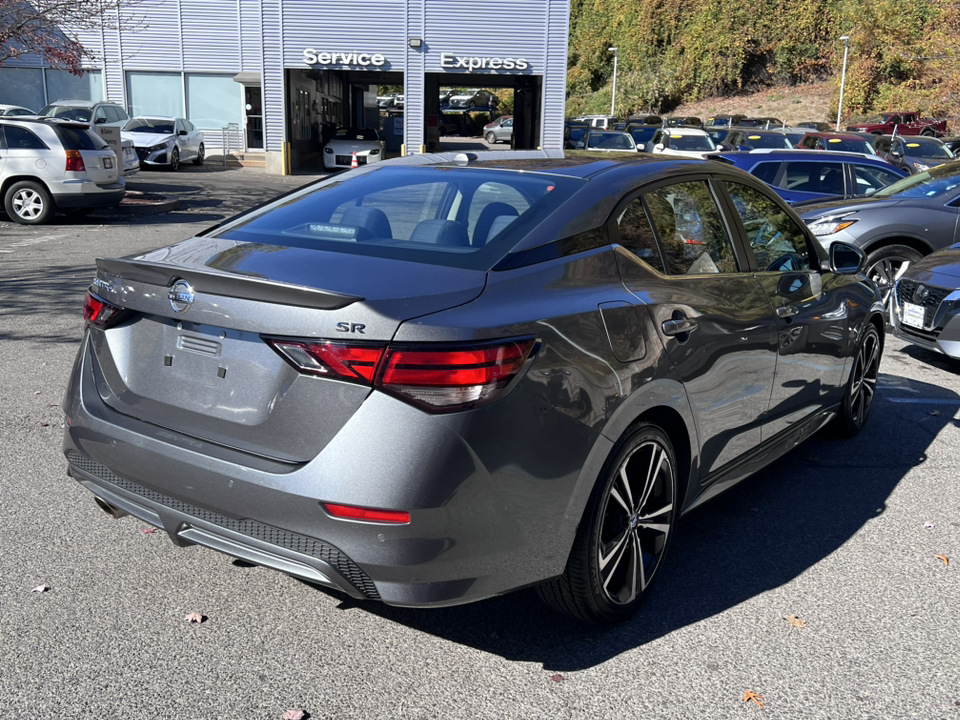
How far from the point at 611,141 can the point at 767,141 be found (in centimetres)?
492

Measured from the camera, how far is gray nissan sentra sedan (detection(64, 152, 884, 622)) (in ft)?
8.96

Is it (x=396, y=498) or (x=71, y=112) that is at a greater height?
(x=71, y=112)

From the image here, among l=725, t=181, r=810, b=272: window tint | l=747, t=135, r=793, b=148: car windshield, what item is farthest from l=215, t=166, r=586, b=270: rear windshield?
l=747, t=135, r=793, b=148: car windshield

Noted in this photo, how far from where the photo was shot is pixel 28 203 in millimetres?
14852

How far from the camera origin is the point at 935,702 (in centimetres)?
310

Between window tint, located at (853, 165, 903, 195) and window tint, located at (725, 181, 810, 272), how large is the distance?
868 cm

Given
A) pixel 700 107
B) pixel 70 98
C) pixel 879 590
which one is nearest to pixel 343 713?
pixel 879 590

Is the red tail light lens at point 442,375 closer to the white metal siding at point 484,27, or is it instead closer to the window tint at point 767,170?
the window tint at point 767,170

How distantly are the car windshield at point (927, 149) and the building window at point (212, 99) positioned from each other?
848 inches

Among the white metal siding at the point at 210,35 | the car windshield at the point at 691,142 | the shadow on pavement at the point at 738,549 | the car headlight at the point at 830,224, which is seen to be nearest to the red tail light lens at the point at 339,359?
the shadow on pavement at the point at 738,549

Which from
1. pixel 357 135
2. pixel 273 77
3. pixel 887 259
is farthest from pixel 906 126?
pixel 887 259

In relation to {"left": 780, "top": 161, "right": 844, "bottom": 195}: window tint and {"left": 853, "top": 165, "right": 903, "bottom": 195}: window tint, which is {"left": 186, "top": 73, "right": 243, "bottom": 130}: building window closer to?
{"left": 780, "top": 161, "right": 844, "bottom": 195}: window tint

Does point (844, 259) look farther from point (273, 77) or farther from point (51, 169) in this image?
point (273, 77)

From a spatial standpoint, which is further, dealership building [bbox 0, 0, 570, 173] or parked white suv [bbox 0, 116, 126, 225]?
dealership building [bbox 0, 0, 570, 173]
